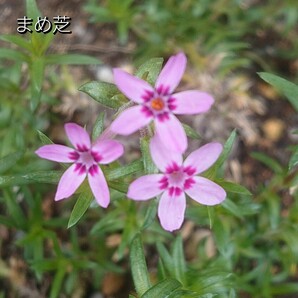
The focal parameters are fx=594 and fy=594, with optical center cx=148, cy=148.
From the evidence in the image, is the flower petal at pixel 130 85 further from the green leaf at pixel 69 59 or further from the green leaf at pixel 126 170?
the green leaf at pixel 69 59

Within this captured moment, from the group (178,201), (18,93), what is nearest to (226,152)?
(178,201)

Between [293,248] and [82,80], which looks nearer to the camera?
[293,248]

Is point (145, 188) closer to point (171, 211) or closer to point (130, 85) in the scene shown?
point (171, 211)

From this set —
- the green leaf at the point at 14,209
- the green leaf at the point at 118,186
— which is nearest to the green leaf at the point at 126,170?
the green leaf at the point at 118,186

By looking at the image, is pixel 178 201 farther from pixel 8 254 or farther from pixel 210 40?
pixel 210 40

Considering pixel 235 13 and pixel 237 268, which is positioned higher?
pixel 235 13

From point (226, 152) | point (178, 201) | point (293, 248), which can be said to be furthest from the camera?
point (293, 248)
